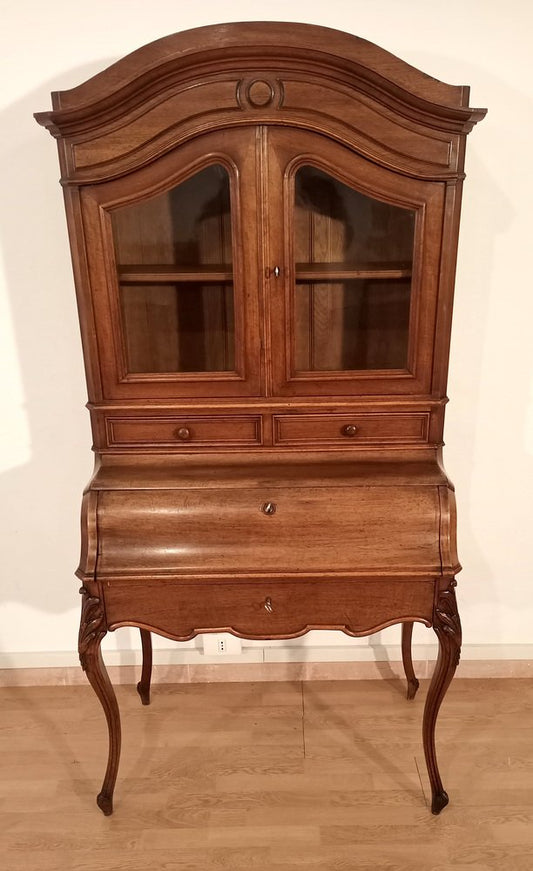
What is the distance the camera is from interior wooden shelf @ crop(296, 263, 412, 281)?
1.76m

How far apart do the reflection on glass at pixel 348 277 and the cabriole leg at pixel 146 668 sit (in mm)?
1219

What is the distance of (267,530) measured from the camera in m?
1.78

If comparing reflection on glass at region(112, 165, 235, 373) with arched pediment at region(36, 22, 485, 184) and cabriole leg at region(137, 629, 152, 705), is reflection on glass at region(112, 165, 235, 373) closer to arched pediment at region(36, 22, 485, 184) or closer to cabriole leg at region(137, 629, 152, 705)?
arched pediment at region(36, 22, 485, 184)

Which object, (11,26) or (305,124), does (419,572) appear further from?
(11,26)

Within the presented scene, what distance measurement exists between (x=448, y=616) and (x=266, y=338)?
0.89m

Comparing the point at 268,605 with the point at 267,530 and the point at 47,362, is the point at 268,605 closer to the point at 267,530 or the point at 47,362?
the point at 267,530

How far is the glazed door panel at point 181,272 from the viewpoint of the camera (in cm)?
167

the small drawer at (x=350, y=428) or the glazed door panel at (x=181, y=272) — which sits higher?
the glazed door panel at (x=181, y=272)

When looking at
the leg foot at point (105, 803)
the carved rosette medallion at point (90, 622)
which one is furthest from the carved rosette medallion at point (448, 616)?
the leg foot at point (105, 803)

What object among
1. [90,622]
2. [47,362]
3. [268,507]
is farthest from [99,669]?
[47,362]

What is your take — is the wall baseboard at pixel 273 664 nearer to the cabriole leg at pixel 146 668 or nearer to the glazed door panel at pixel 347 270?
the cabriole leg at pixel 146 668

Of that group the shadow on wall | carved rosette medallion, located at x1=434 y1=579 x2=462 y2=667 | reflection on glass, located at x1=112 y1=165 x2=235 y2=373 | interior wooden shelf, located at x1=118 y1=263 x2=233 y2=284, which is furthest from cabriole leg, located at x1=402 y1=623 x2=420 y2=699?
interior wooden shelf, located at x1=118 y1=263 x2=233 y2=284

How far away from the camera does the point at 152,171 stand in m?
1.66

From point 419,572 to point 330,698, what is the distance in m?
1.00
